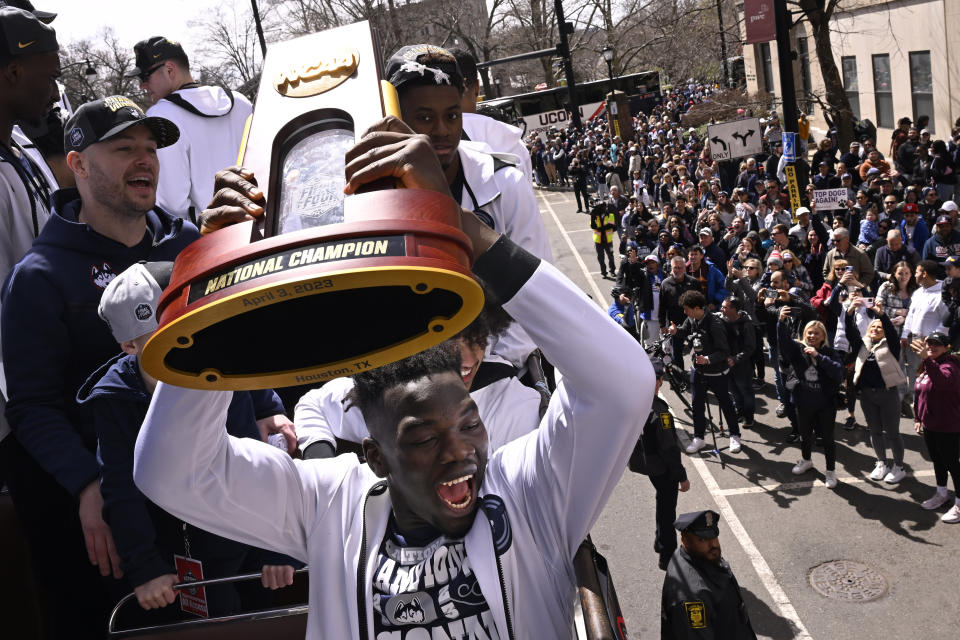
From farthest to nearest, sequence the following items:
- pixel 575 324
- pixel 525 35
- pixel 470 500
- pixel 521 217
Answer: pixel 525 35, pixel 521 217, pixel 470 500, pixel 575 324

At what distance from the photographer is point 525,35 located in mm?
57438

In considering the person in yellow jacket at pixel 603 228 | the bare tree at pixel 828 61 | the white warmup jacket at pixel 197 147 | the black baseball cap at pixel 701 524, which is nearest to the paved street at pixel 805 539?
the black baseball cap at pixel 701 524

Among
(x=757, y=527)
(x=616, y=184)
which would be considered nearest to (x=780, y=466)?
(x=757, y=527)

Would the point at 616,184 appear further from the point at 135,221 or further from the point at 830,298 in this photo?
the point at 135,221

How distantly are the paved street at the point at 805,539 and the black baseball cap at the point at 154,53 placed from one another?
659cm

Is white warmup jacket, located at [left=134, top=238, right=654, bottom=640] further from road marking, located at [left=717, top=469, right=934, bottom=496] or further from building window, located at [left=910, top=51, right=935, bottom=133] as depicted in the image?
building window, located at [left=910, top=51, right=935, bottom=133]

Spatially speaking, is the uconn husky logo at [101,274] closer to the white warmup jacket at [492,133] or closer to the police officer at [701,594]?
the white warmup jacket at [492,133]

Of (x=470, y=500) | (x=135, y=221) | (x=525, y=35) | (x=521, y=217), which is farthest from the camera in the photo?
(x=525, y=35)

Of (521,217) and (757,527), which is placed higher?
Answer: (521,217)

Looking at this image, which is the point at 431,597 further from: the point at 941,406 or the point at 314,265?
the point at 941,406

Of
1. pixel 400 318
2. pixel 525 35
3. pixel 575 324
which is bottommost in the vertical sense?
pixel 575 324

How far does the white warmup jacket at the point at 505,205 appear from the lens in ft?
12.7

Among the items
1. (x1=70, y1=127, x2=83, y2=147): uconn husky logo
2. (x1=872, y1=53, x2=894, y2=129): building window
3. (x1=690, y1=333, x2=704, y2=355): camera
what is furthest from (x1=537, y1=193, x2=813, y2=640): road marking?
(x1=872, y1=53, x2=894, y2=129): building window

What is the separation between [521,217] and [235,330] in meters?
2.31
